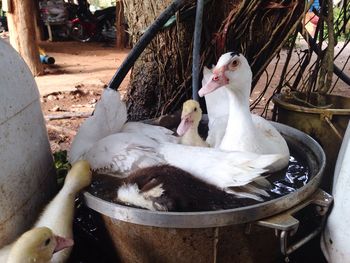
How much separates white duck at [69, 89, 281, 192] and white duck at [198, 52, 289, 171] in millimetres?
199

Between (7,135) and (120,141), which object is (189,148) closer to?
(120,141)

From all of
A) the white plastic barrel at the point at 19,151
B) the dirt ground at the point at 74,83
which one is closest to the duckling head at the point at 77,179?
the white plastic barrel at the point at 19,151

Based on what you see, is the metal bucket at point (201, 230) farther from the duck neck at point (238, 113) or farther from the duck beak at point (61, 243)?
the duck neck at point (238, 113)

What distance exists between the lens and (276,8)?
205cm

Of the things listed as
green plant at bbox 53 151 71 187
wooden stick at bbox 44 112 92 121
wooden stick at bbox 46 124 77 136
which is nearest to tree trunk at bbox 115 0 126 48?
wooden stick at bbox 44 112 92 121

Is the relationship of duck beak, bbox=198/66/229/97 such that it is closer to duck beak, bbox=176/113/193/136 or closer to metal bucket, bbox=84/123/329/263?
duck beak, bbox=176/113/193/136

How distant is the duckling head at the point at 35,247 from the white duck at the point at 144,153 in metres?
0.37

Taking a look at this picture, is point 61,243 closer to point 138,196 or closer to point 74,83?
point 138,196

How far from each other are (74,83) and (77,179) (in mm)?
4778

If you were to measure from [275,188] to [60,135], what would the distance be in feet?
8.64

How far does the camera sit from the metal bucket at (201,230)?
1.14m

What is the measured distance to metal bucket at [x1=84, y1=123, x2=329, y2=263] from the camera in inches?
44.8

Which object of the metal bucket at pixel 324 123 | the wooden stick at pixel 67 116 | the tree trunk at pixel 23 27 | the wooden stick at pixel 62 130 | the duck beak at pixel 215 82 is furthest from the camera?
the tree trunk at pixel 23 27

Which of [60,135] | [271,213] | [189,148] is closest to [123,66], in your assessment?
[189,148]
